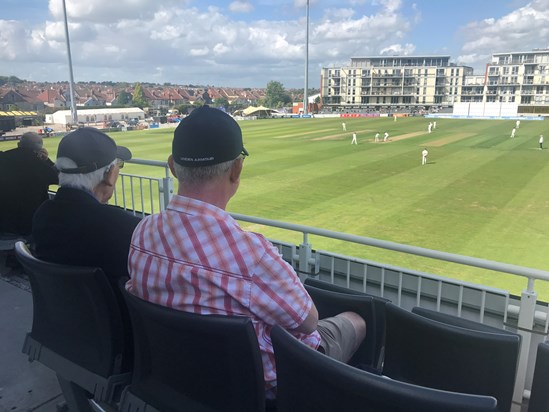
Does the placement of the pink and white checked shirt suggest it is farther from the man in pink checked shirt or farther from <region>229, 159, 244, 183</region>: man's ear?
<region>229, 159, 244, 183</region>: man's ear

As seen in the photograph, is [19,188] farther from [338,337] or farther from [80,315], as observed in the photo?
[338,337]

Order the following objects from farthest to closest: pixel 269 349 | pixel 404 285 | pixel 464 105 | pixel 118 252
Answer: pixel 464 105
pixel 404 285
pixel 118 252
pixel 269 349

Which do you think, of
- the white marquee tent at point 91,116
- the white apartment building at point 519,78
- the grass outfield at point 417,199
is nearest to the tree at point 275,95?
the white apartment building at point 519,78

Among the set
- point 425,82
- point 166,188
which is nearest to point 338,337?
point 166,188

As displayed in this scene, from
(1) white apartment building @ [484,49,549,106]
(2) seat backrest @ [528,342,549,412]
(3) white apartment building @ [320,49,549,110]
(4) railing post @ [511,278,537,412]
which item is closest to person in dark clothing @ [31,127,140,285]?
(2) seat backrest @ [528,342,549,412]

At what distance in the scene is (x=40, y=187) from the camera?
3971 millimetres

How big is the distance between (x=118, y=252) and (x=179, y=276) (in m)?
0.55

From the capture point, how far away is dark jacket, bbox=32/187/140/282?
1861 millimetres

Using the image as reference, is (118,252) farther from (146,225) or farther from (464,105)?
(464,105)

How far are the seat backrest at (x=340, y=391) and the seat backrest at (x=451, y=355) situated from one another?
29.7 inches

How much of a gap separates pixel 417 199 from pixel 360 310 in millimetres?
12733

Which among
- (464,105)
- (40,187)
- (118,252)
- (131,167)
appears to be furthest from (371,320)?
(464,105)

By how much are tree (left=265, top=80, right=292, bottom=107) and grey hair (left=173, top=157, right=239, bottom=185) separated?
130 metres

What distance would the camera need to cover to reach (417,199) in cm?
1412
